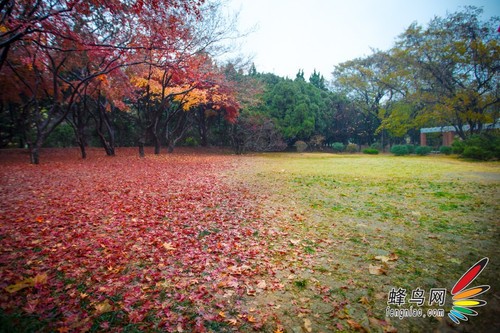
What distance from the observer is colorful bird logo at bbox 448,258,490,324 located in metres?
2.22

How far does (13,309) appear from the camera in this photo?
84.1 inches

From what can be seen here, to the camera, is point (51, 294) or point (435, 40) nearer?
point (51, 294)

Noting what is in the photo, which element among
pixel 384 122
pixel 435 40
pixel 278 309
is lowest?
pixel 278 309

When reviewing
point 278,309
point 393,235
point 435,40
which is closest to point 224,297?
point 278,309

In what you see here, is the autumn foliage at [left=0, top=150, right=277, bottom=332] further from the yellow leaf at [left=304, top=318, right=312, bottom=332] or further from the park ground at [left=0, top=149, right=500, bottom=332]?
the yellow leaf at [left=304, top=318, right=312, bottom=332]

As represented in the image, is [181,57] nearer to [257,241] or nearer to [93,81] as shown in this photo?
[93,81]

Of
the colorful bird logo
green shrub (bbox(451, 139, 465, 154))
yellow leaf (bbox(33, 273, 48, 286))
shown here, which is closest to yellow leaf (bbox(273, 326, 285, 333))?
the colorful bird logo

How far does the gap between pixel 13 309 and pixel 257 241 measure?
267 cm

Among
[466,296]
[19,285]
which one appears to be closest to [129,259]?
[19,285]

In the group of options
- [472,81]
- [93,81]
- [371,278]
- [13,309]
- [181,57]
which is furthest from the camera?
[472,81]
